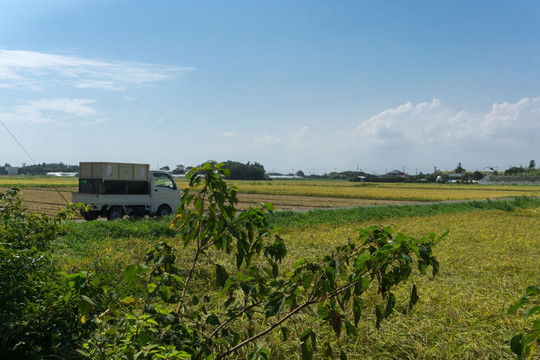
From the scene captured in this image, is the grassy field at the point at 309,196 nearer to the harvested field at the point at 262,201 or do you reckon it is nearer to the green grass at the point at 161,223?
the harvested field at the point at 262,201

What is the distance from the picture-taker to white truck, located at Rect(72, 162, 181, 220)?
1711 cm

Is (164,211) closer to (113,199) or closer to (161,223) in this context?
(113,199)

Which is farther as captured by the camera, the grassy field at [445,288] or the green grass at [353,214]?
the green grass at [353,214]

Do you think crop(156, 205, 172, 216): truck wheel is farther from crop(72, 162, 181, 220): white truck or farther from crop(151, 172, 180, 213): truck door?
crop(151, 172, 180, 213): truck door

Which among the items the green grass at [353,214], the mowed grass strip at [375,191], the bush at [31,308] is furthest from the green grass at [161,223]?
the mowed grass strip at [375,191]

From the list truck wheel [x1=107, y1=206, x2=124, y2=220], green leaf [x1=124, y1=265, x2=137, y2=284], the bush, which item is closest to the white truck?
truck wheel [x1=107, y1=206, x2=124, y2=220]

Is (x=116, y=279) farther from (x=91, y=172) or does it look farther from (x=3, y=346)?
(x=91, y=172)

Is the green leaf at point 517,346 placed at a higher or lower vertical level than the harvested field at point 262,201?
higher

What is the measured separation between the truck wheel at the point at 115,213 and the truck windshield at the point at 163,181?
1.77m

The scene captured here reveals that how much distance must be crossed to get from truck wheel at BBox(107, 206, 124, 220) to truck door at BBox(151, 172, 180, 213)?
1.31 m

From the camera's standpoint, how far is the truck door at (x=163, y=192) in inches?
720

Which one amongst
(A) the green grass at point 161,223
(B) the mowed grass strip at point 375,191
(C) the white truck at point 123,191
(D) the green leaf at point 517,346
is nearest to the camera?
(D) the green leaf at point 517,346

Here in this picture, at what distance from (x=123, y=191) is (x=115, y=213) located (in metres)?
0.97

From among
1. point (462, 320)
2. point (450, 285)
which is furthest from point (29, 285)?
point (450, 285)
